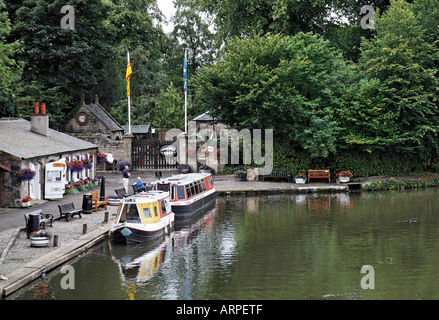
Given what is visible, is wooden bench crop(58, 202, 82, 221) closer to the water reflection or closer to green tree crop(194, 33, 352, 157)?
the water reflection

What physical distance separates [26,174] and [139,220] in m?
7.46

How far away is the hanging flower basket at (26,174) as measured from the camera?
23.7m

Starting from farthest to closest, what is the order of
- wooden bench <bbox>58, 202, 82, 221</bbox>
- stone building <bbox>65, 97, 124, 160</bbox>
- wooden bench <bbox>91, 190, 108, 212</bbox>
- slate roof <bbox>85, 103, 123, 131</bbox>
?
slate roof <bbox>85, 103, 123, 131</bbox> < stone building <bbox>65, 97, 124, 160</bbox> < wooden bench <bbox>91, 190, 108, 212</bbox> < wooden bench <bbox>58, 202, 82, 221</bbox>

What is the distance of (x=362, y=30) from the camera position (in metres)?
48.6

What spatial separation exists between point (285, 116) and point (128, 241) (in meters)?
Result: 20.4

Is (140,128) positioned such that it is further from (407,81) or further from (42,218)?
(42,218)

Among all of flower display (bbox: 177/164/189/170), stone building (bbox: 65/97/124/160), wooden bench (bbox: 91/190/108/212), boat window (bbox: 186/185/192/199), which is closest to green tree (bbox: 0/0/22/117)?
stone building (bbox: 65/97/124/160)

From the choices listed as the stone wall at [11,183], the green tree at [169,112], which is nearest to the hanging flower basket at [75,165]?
the stone wall at [11,183]

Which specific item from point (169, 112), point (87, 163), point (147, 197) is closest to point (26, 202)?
point (147, 197)

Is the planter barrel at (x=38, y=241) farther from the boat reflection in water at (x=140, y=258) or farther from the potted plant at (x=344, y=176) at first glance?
the potted plant at (x=344, y=176)

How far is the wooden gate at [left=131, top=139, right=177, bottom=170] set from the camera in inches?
1626

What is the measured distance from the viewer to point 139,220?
65.0 feet

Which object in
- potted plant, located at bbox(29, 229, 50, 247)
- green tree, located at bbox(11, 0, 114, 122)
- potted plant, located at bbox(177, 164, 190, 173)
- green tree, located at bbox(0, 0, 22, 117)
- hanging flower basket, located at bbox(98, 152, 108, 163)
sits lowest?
potted plant, located at bbox(29, 229, 50, 247)

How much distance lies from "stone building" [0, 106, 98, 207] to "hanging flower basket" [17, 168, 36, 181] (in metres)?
0.20
